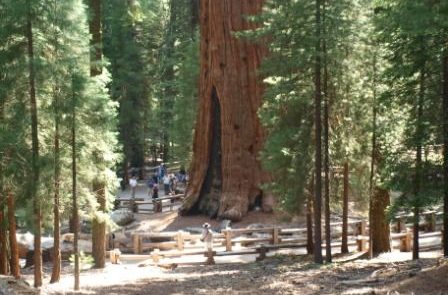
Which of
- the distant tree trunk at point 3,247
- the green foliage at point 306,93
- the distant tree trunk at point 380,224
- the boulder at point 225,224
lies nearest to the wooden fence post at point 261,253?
the green foliage at point 306,93

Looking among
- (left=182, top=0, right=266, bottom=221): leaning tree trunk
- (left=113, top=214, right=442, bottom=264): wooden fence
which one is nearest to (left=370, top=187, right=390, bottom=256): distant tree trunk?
(left=113, top=214, right=442, bottom=264): wooden fence

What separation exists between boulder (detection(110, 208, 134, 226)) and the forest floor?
8574mm

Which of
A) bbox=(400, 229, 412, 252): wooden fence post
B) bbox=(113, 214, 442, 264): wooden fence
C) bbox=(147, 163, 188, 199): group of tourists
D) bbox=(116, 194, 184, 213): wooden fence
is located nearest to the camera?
bbox=(113, 214, 442, 264): wooden fence

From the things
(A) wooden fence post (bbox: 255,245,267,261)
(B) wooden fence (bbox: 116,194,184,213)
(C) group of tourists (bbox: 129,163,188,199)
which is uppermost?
(C) group of tourists (bbox: 129,163,188,199)

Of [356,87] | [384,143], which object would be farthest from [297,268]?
[356,87]

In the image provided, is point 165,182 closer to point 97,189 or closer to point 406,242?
point 406,242

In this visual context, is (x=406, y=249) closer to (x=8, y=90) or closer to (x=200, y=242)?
(x=200, y=242)

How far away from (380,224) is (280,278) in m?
4.78

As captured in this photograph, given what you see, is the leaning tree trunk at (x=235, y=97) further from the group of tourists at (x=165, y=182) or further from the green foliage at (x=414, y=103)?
the green foliage at (x=414, y=103)

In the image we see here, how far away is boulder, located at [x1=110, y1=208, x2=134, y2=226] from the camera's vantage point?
2848 centimetres

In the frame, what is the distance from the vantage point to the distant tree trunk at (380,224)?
1750 cm

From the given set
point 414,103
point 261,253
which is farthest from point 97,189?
point 414,103

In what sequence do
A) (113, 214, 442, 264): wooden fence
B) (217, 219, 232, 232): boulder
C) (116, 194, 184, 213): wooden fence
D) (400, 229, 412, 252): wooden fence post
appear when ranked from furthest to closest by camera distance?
(116, 194, 184, 213): wooden fence < (217, 219, 232, 232): boulder < (400, 229, 412, 252): wooden fence post < (113, 214, 442, 264): wooden fence

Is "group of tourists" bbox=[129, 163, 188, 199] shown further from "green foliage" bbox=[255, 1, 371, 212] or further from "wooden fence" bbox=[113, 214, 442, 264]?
"green foliage" bbox=[255, 1, 371, 212]
